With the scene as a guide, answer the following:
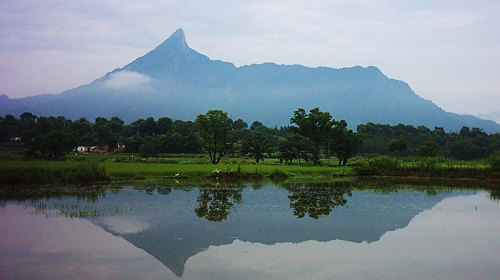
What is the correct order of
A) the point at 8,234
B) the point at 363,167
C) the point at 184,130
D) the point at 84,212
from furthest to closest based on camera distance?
the point at 184,130
the point at 363,167
the point at 84,212
the point at 8,234

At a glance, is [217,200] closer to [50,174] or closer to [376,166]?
[50,174]

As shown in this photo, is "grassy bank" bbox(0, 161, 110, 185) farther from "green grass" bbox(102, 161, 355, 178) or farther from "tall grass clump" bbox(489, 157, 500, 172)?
"tall grass clump" bbox(489, 157, 500, 172)

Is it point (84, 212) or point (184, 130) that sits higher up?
point (184, 130)

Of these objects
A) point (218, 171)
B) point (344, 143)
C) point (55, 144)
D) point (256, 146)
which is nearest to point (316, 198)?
point (218, 171)

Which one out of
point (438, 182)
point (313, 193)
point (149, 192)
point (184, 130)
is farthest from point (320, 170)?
point (184, 130)

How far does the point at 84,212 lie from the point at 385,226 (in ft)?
32.7

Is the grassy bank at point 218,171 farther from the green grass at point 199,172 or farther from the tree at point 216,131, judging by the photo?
the tree at point 216,131

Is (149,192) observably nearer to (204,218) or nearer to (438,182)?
(204,218)

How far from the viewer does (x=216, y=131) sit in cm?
3959

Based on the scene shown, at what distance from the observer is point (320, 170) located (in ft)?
118

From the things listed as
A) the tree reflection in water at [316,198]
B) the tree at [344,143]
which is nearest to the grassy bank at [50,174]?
the tree reflection in water at [316,198]

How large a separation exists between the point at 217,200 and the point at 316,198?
178 inches

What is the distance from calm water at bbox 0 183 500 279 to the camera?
991 cm

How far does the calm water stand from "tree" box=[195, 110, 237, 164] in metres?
18.2
